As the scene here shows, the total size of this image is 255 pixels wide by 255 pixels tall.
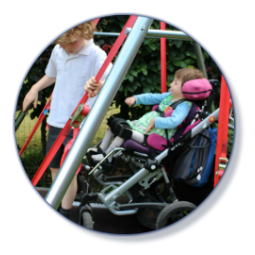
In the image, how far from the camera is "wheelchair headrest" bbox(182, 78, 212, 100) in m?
1.83

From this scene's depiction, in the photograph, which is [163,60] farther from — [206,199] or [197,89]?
[206,199]

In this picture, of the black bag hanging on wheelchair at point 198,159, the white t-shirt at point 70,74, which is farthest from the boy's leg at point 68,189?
the black bag hanging on wheelchair at point 198,159

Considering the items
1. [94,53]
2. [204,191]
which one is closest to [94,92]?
[94,53]

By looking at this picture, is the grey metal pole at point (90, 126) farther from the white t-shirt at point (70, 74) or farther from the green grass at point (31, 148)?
the green grass at point (31, 148)

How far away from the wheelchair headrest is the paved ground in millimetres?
792

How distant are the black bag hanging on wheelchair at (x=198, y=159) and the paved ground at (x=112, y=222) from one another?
0.43 m

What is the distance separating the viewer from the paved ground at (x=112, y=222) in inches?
79.6

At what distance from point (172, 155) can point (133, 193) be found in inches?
13.4

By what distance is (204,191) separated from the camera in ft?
6.40

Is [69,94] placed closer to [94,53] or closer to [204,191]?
[94,53]

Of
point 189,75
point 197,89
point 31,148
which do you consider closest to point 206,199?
point 197,89

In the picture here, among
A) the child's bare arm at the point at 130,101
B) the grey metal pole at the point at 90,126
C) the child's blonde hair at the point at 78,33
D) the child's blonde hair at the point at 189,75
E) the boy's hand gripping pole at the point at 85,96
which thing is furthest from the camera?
the child's bare arm at the point at 130,101

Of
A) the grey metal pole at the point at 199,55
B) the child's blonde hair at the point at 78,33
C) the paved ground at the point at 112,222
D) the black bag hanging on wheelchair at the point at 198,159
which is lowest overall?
the paved ground at the point at 112,222

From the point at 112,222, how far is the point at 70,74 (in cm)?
89
